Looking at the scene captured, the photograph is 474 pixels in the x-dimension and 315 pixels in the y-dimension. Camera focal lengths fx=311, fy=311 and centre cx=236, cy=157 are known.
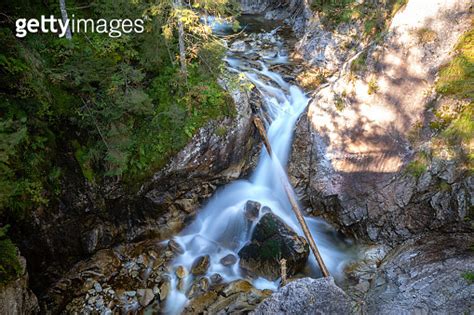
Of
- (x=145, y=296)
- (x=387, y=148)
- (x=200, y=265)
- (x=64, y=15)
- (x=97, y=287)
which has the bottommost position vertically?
(x=145, y=296)

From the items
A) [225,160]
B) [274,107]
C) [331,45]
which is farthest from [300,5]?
[225,160]

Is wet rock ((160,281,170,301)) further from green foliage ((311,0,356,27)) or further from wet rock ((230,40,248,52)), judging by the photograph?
green foliage ((311,0,356,27))

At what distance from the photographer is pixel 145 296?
28.8 ft

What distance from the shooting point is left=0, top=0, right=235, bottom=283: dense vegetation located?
24.4ft

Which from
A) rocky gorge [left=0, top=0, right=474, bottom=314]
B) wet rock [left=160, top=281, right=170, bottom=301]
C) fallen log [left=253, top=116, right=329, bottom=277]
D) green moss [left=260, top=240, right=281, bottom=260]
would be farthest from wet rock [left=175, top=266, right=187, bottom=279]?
fallen log [left=253, top=116, right=329, bottom=277]

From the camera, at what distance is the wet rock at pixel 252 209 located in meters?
10.5

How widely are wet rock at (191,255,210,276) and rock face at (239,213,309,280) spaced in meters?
1.09

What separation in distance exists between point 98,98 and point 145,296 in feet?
18.8

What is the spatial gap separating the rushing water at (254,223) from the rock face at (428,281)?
255 cm

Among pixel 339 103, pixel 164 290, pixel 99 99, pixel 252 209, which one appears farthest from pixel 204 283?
pixel 339 103

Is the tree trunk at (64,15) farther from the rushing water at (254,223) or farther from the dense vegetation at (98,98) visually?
the rushing water at (254,223)

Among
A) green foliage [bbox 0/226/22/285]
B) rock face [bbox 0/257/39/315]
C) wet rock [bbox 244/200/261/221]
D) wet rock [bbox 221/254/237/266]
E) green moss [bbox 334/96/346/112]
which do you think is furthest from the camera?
green moss [bbox 334/96/346/112]

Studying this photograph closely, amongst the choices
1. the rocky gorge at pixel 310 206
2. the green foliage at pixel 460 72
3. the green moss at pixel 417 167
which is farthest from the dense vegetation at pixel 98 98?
the green foliage at pixel 460 72

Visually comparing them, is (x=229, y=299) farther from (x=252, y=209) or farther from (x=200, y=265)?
(x=252, y=209)
